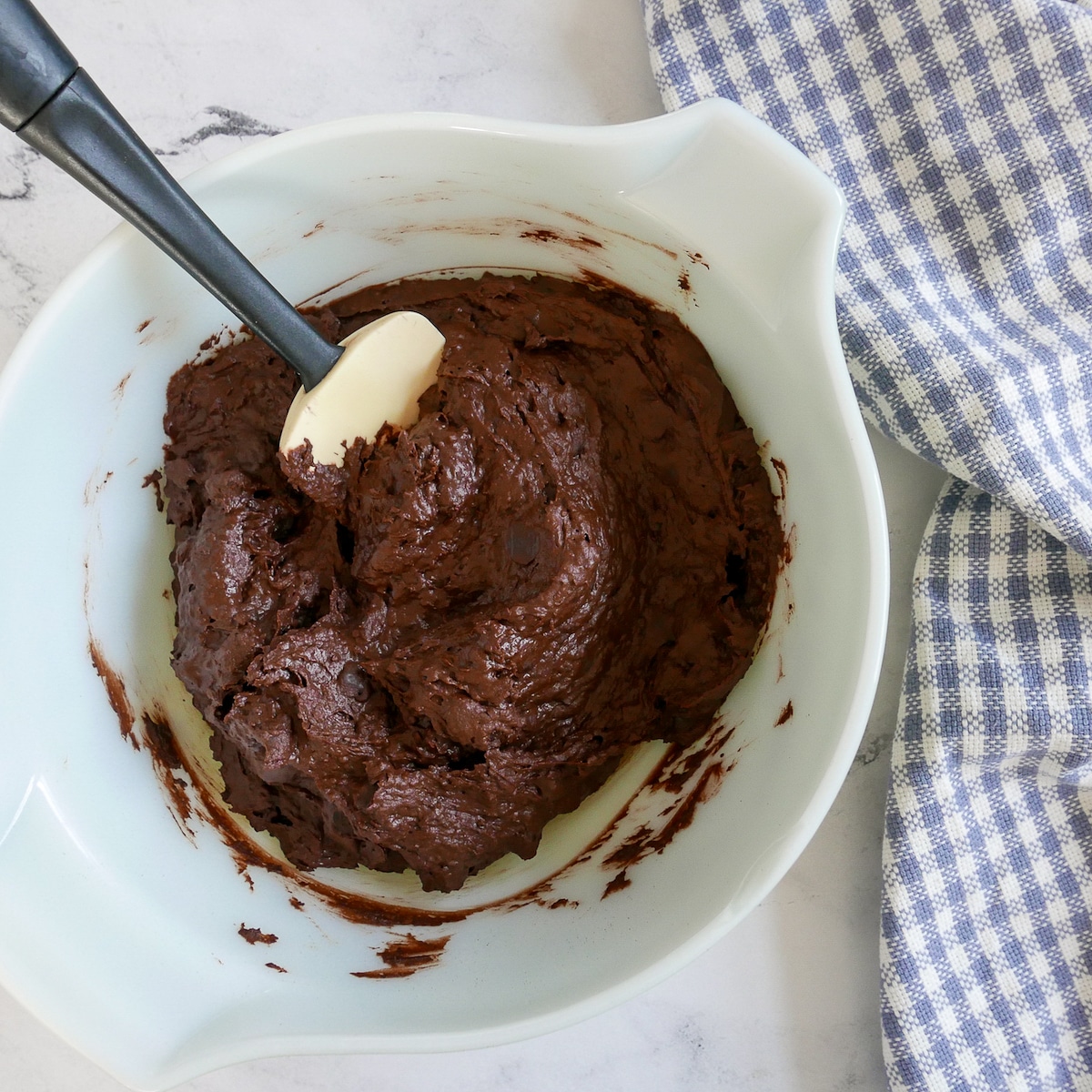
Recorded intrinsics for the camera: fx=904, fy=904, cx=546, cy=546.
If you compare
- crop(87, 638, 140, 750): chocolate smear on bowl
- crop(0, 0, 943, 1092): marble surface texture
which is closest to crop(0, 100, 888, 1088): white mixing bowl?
crop(87, 638, 140, 750): chocolate smear on bowl

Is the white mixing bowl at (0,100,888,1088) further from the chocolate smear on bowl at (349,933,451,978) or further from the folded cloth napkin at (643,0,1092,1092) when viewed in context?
the folded cloth napkin at (643,0,1092,1092)

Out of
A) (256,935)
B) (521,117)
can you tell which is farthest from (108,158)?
(256,935)

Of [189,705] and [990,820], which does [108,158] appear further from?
[990,820]

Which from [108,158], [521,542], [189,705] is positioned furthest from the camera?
[189,705]

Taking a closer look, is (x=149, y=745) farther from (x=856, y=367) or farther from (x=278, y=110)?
(x=856, y=367)

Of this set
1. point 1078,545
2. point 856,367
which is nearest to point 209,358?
point 856,367

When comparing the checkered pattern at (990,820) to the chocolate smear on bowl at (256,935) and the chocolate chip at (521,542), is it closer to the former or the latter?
the chocolate chip at (521,542)
